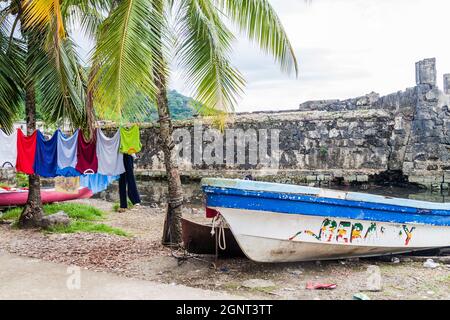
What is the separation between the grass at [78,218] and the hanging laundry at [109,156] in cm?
115

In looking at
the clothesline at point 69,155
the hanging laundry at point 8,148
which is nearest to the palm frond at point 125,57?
the clothesline at point 69,155

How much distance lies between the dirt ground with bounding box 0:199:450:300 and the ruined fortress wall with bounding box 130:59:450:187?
8236 mm

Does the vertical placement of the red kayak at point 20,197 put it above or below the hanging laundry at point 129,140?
below

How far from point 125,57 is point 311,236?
313 cm

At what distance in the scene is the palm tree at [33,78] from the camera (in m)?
7.94

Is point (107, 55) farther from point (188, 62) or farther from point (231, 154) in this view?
point (231, 154)

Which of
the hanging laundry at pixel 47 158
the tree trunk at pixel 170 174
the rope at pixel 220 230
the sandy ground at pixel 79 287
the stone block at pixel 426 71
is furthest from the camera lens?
the stone block at pixel 426 71

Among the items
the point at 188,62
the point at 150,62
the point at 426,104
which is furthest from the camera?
the point at 426,104

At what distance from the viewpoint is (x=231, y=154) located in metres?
16.2

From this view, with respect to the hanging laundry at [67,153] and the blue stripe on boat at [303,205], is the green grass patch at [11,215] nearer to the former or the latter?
the hanging laundry at [67,153]

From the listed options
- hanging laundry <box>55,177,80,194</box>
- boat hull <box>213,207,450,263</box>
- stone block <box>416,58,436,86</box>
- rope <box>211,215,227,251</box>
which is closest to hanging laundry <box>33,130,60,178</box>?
hanging laundry <box>55,177,80,194</box>

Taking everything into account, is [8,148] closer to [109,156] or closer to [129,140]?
[109,156]
